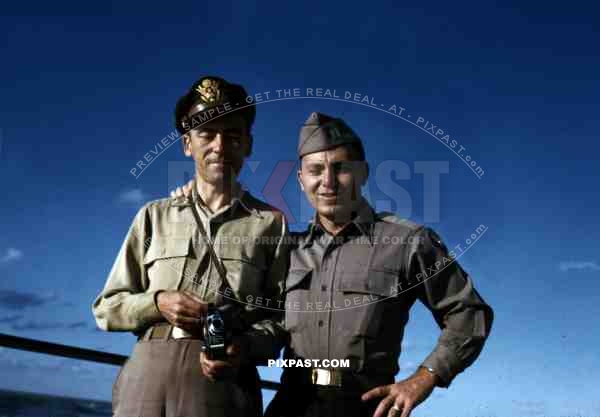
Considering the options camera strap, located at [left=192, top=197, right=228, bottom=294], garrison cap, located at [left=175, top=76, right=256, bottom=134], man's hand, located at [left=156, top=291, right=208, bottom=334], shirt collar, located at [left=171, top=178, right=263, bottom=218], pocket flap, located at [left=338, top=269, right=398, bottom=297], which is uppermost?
garrison cap, located at [left=175, top=76, right=256, bottom=134]

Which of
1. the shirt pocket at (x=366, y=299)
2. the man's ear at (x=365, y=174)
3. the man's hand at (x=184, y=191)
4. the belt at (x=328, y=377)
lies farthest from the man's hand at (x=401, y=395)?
the man's hand at (x=184, y=191)

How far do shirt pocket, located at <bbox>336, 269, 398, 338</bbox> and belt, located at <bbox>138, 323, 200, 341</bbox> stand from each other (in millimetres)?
687

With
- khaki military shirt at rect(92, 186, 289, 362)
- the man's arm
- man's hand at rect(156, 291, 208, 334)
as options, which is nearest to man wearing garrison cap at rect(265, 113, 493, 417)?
khaki military shirt at rect(92, 186, 289, 362)

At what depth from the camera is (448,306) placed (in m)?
2.65

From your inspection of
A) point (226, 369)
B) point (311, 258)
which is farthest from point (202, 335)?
point (311, 258)

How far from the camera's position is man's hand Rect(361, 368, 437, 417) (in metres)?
2.39

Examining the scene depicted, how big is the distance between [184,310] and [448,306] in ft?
3.89

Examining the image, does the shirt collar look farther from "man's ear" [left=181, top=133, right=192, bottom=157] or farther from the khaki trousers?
the khaki trousers

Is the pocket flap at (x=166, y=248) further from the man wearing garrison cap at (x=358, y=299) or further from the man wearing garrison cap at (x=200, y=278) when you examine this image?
the man wearing garrison cap at (x=358, y=299)

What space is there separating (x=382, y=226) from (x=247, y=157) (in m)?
0.82

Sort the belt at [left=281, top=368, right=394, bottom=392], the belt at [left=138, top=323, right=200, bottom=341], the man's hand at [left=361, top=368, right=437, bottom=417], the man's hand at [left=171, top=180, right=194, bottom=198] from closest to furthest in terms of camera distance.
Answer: the man's hand at [left=361, top=368, right=437, bottom=417] < the belt at [left=281, top=368, right=394, bottom=392] < the belt at [left=138, top=323, right=200, bottom=341] < the man's hand at [left=171, top=180, right=194, bottom=198]

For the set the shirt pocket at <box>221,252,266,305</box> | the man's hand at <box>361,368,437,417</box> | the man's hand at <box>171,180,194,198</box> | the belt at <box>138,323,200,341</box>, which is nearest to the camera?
the man's hand at <box>361,368,437,417</box>

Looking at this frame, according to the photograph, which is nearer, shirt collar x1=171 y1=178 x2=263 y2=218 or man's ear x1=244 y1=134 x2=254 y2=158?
shirt collar x1=171 y1=178 x2=263 y2=218

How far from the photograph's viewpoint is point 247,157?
10.3 ft
